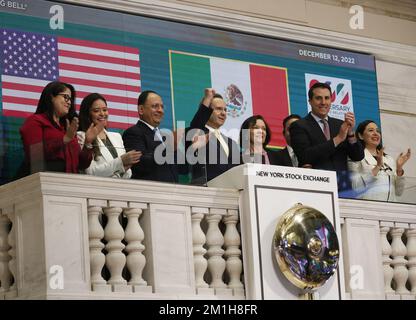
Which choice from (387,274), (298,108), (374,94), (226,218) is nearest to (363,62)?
(374,94)

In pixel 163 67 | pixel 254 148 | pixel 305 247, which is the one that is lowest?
pixel 305 247

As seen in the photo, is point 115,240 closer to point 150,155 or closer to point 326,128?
point 150,155

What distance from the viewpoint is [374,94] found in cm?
1234

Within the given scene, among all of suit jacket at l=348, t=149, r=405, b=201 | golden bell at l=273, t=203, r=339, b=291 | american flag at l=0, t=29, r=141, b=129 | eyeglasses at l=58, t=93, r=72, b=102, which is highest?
american flag at l=0, t=29, r=141, b=129

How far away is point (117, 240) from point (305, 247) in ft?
4.35

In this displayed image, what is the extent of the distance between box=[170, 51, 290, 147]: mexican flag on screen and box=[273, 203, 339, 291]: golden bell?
8.51 ft

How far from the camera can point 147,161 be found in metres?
7.21

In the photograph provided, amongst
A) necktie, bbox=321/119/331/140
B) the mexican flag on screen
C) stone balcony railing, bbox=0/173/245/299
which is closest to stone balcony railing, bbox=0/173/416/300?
stone balcony railing, bbox=0/173/245/299

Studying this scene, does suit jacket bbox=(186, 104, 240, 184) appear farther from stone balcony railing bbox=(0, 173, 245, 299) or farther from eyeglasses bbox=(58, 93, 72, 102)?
eyeglasses bbox=(58, 93, 72, 102)

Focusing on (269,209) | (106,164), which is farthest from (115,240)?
(269,209)

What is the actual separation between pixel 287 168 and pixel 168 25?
3425mm

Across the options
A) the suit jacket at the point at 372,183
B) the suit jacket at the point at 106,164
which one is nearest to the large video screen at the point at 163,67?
the suit jacket at the point at 372,183

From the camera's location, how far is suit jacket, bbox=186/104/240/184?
7.46 m

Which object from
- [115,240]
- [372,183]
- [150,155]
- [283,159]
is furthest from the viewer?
[372,183]
